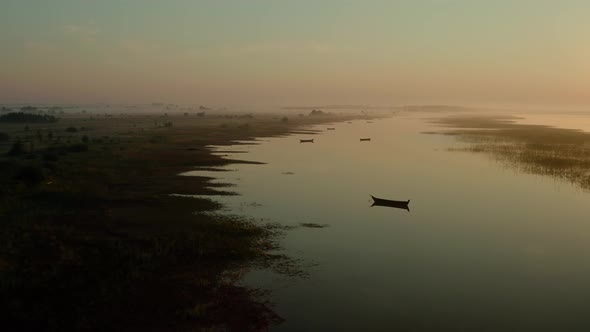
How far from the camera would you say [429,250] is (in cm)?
2577

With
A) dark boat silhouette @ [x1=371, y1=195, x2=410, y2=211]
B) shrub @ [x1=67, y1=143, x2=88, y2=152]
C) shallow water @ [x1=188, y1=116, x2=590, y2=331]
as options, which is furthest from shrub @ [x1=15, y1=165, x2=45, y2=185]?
dark boat silhouette @ [x1=371, y1=195, x2=410, y2=211]

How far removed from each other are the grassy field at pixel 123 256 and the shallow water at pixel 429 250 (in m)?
1.94

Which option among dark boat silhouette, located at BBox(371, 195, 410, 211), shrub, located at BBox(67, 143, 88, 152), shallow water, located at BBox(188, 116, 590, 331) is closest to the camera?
shallow water, located at BBox(188, 116, 590, 331)

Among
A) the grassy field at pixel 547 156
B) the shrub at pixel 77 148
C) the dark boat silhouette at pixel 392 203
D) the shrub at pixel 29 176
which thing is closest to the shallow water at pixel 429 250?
the dark boat silhouette at pixel 392 203

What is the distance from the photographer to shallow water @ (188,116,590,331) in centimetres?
1767

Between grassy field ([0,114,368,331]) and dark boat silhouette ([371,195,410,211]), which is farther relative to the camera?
dark boat silhouette ([371,195,410,211])

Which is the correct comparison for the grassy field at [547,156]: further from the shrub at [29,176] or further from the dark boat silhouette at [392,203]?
the shrub at [29,176]

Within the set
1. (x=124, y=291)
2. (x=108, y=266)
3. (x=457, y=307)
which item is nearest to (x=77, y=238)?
(x=108, y=266)

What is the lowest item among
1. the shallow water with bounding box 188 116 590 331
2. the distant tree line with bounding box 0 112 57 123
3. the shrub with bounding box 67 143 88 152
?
the shallow water with bounding box 188 116 590 331

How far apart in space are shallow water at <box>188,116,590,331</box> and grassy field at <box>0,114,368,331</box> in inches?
76.6

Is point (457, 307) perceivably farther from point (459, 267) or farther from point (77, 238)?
point (77, 238)

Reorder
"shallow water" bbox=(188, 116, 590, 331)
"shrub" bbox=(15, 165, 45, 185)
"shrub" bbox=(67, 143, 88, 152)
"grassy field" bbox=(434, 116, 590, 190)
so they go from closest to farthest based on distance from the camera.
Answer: "shallow water" bbox=(188, 116, 590, 331) < "shrub" bbox=(15, 165, 45, 185) < "grassy field" bbox=(434, 116, 590, 190) < "shrub" bbox=(67, 143, 88, 152)

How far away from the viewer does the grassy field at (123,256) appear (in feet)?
55.0

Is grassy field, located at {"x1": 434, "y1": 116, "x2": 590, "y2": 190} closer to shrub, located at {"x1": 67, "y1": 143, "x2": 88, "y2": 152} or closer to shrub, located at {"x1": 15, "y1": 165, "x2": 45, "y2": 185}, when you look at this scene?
shrub, located at {"x1": 15, "y1": 165, "x2": 45, "y2": 185}
